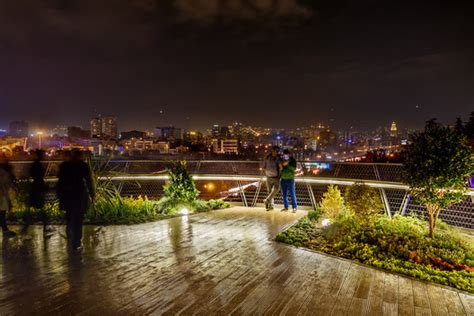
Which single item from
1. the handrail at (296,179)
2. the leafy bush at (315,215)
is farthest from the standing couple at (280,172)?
the leafy bush at (315,215)

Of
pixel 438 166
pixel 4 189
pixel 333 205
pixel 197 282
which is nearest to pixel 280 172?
pixel 333 205

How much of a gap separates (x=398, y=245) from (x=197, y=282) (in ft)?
12.9

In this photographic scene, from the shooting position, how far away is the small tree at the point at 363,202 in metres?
8.12

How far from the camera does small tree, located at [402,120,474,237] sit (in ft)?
23.6

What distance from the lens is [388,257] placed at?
20.2ft

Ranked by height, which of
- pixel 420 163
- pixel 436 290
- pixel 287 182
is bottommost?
pixel 436 290

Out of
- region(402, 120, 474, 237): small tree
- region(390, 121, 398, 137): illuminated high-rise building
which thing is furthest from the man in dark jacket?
region(390, 121, 398, 137): illuminated high-rise building

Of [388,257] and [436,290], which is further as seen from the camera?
[388,257]

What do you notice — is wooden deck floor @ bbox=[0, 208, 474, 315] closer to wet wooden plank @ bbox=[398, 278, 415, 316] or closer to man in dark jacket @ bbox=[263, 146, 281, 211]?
wet wooden plank @ bbox=[398, 278, 415, 316]

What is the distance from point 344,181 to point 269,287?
6452mm

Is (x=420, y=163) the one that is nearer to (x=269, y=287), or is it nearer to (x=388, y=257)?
(x=388, y=257)

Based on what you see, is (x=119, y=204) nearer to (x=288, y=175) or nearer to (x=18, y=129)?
(x=288, y=175)

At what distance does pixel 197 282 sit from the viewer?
4926mm

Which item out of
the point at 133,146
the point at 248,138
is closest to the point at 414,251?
the point at 133,146
